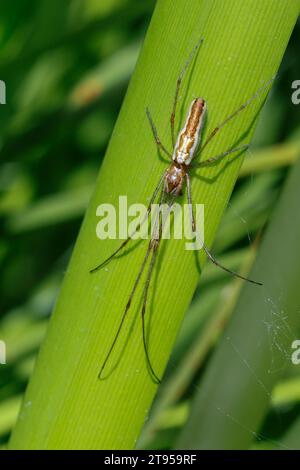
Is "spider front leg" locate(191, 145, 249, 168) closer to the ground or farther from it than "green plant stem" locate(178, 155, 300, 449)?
farther from it

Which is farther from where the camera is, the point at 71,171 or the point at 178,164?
the point at 71,171

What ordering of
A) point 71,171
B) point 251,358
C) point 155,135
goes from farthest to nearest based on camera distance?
point 71,171 → point 251,358 → point 155,135

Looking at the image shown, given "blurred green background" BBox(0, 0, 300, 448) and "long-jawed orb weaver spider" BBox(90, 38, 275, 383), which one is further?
"blurred green background" BBox(0, 0, 300, 448)

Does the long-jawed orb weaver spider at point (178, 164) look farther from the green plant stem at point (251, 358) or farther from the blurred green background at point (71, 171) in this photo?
the blurred green background at point (71, 171)

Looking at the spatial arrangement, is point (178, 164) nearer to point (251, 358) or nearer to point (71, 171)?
point (251, 358)

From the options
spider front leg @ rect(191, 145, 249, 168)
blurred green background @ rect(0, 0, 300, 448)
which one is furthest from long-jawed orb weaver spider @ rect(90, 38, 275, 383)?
blurred green background @ rect(0, 0, 300, 448)

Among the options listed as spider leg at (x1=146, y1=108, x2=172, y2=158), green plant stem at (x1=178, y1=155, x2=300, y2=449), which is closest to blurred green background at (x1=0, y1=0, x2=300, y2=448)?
green plant stem at (x1=178, y1=155, x2=300, y2=449)

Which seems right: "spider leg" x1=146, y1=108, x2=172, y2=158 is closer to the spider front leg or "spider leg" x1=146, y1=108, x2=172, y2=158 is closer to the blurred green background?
the spider front leg

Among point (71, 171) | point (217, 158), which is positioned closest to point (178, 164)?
point (217, 158)
